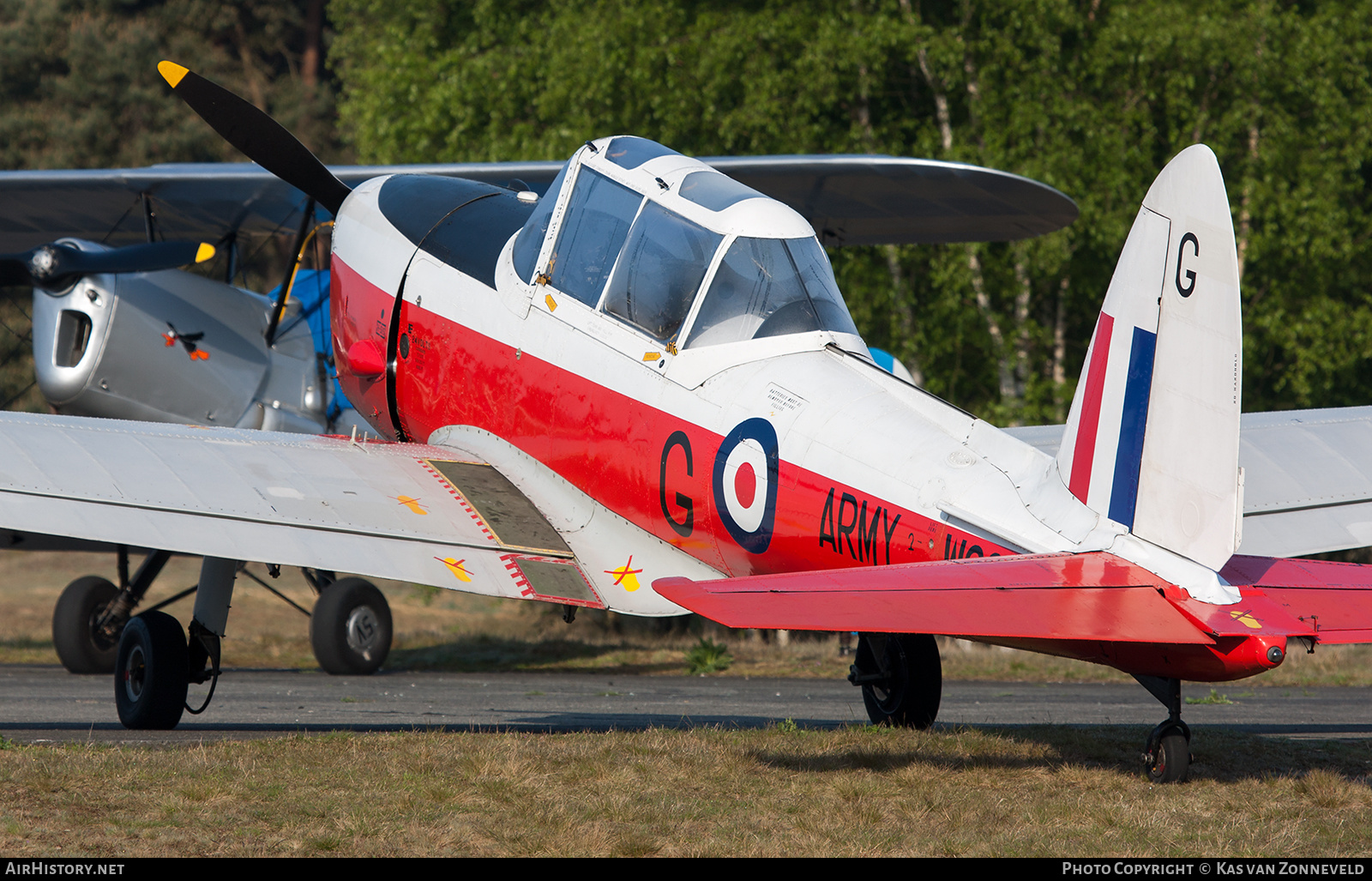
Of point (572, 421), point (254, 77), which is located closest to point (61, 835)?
point (572, 421)

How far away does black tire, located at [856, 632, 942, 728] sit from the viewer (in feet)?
26.0

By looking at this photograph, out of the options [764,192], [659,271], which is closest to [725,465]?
[659,271]

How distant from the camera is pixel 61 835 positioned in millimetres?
4855

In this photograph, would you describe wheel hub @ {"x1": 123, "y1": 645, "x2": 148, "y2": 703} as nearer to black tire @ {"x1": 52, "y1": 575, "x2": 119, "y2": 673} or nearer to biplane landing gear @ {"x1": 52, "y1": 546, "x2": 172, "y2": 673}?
biplane landing gear @ {"x1": 52, "y1": 546, "x2": 172, "y2": 673}

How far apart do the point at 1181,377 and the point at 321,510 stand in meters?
4.31

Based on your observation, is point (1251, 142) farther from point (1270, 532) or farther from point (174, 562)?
point (174, 562)

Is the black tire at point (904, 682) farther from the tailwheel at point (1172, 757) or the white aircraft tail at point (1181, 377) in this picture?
the white aircraft tail at point (1181, 377)

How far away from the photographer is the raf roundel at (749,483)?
255 inches

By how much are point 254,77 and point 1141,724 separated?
43769 mm

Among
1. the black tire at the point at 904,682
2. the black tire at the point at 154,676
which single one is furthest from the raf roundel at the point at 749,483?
the black tire at the point at 154,676

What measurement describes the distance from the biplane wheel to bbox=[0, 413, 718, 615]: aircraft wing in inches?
301

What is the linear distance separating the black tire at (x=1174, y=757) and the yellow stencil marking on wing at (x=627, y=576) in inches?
106

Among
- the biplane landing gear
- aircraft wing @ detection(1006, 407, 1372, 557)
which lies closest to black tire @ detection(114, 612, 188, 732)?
aircraft wing @ detection(1006, 407, 1372, 557)

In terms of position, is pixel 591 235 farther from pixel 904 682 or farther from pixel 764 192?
pixel 764 192
